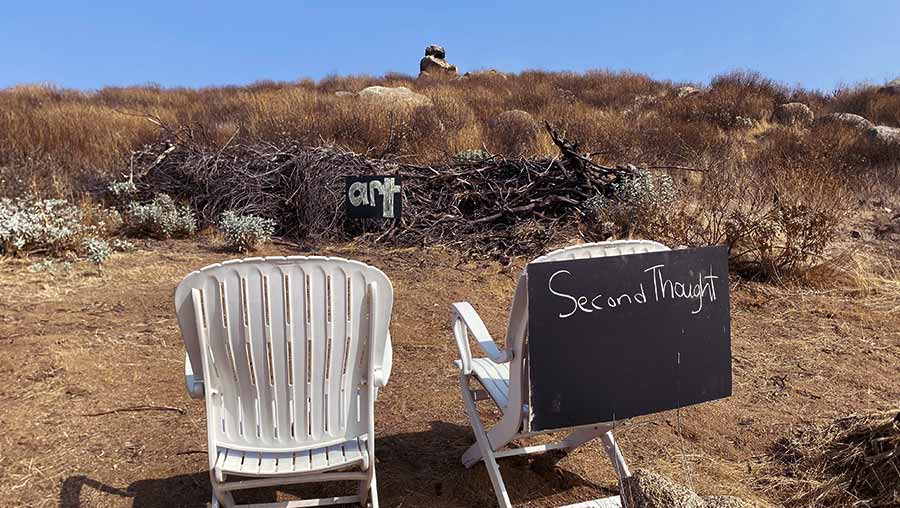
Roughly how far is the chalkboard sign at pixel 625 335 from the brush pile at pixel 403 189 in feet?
15.6

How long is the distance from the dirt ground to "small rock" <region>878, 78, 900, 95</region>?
1489cm

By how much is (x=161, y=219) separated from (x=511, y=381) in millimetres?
6496

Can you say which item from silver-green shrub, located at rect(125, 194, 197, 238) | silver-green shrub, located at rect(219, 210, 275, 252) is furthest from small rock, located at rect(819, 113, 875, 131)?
silver-green shrub, located at rect(125, 194, 197, 238)

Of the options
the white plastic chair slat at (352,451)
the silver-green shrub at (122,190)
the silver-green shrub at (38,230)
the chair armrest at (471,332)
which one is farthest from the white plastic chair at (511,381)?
the silver-green shrub at (122,190)

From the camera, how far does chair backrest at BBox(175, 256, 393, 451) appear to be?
2039 millimetres

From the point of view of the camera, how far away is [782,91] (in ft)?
57.8

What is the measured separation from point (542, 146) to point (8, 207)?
8.06m

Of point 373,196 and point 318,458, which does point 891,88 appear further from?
point 318,458

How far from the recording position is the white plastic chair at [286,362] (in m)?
2.05

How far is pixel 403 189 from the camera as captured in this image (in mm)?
8008

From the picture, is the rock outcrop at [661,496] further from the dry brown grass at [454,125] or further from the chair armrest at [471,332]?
the dry brown grass at [454,125]

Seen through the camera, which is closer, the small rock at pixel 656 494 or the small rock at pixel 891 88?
the small rock at pixel 656 494

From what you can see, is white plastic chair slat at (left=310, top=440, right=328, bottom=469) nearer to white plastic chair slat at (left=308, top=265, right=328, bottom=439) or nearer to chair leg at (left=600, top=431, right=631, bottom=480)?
white plastic chair slat at (left=308, top=265, right=328, bottom=439)

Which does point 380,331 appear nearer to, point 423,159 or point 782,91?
point 423,159
